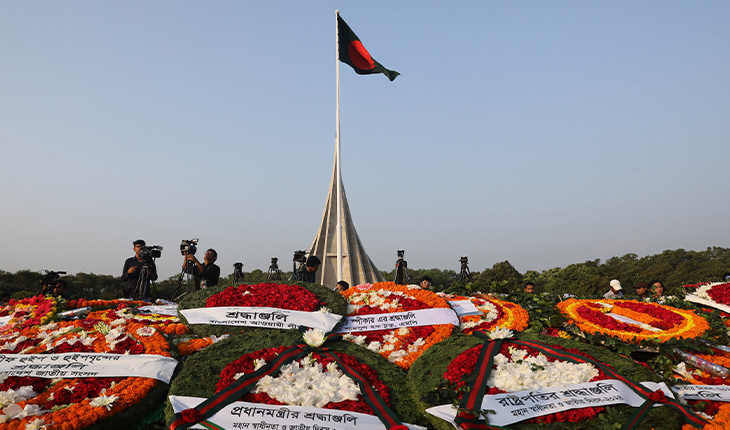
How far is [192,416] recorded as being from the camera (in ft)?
7.84

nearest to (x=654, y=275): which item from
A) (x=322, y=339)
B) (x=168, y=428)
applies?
(x=322, y=339)

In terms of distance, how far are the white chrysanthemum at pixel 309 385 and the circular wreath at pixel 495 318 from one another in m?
1.77

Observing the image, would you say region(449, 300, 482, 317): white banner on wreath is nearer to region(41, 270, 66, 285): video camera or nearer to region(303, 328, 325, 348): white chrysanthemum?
region(303, 328, 325, 348): white chrysanthemum

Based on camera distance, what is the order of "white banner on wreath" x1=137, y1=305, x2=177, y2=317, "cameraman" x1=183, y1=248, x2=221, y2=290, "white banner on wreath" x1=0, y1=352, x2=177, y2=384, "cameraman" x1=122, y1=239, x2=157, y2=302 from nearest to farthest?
"white banner on wreath" x1=0, y1=352, x2=177, y2=384 < "white banner on wreath" x1=137, y1=305, x2=177, y2=317 < "cameraman" x1=183, y1=248, x2=221, y2=290 < "cameraman" x1=122, y1=239, x2=157, y2=302

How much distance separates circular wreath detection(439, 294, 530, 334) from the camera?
4.39 meters

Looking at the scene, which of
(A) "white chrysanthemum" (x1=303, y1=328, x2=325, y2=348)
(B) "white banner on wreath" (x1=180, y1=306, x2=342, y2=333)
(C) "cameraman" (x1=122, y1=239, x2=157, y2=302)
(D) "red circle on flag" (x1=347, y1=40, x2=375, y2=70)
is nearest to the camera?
(A) "white chrysanthemum" (x1=303, y1=328, x2=325, y2=348)

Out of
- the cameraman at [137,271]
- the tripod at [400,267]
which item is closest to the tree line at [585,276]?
the tripod at [400,267]

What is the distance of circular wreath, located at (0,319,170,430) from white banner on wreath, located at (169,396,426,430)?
367 millimetres

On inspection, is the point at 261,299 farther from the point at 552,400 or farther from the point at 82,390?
the point at 552,400

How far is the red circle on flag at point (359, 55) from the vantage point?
1443 centimetres

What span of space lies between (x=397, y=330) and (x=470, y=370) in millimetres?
1369

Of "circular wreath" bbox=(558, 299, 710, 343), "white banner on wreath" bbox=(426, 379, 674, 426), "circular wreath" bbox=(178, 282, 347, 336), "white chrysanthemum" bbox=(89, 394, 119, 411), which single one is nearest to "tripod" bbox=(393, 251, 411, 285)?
"circular wreath" bbox=(558, 299, 710, 343)

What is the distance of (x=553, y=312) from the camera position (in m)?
4.76

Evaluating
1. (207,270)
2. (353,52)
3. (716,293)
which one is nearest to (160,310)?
(207,270)
